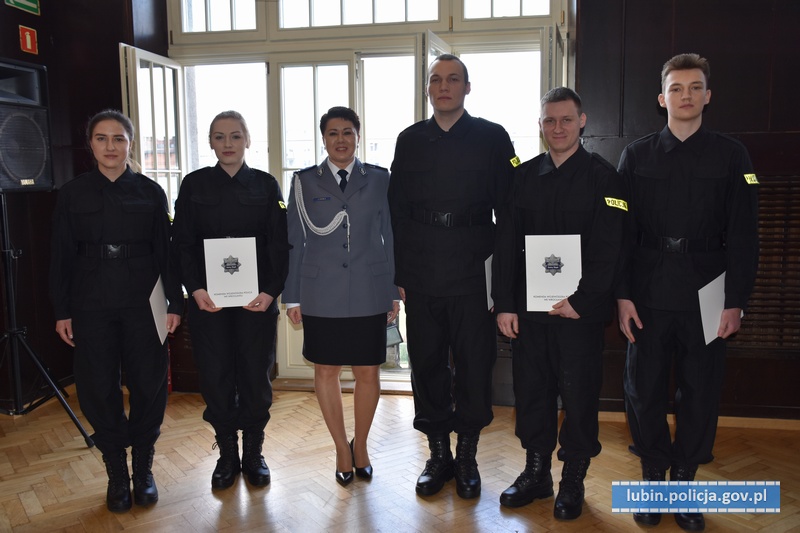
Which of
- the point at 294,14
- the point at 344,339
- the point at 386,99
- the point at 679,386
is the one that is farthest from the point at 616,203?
the point at 294,14

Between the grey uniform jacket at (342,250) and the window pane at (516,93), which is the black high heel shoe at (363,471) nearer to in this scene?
the grey uniform jacket at (342,250)

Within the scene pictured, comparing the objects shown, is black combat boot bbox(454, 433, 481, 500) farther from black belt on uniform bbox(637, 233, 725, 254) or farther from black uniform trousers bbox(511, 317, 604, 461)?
black belt on uniform bbox(637, 233, 725, 254)

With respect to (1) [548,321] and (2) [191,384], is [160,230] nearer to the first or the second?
(1) [548,321]

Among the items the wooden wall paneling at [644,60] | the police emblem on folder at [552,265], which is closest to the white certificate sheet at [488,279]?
the police emblem on folder at [552,265]

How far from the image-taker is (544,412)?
281 centimetres

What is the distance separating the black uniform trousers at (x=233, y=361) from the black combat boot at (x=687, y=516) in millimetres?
1780

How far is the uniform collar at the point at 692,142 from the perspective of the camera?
8.60ft

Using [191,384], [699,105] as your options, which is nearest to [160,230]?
[191,384]

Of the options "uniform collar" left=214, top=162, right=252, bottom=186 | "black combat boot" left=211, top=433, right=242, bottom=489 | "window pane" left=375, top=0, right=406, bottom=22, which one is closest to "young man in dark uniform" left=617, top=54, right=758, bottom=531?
"uniform collar" left=214, top=162, right=252, bottom=186

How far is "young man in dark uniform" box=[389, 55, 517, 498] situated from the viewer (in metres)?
2.78

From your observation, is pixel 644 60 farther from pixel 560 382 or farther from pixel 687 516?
pixel 687 516

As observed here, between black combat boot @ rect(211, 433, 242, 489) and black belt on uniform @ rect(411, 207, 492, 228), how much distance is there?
1332 millimetres

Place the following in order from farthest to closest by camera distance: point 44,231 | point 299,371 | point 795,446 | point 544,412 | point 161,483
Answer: point 299,371 → point 44,231 → point 795,446 → point 161,483 → point 544,412

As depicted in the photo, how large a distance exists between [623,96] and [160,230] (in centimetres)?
261
